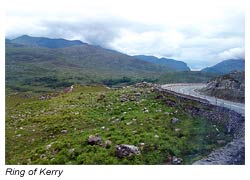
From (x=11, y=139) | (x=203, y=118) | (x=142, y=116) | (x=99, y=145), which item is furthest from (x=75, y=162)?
(x=203, y=118)

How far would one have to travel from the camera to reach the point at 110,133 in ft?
37.7

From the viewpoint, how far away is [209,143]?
36.6 ft

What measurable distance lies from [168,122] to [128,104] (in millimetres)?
3250

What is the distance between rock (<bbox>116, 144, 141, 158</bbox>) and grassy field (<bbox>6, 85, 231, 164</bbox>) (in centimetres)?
13

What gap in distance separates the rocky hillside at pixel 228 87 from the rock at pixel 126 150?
6755 mm

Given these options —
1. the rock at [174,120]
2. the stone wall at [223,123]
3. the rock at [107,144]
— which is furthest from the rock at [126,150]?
the rock at [174,120]

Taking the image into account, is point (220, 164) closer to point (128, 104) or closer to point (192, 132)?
point (192, 132)

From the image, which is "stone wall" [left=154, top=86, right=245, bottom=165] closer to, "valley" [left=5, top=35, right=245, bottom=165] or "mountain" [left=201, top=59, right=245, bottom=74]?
"valley" [left=5, top=35, right=245, bottom=165]

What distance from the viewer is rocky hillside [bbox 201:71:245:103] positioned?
639 inches

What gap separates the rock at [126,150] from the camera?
9797 mm

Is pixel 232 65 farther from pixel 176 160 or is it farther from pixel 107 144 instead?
pixel 107 144

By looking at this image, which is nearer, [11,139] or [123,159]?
[123,159]

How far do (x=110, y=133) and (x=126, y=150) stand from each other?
1.64 m

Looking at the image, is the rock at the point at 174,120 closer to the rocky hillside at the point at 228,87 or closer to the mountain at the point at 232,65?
the mountain at the point at 232,65
